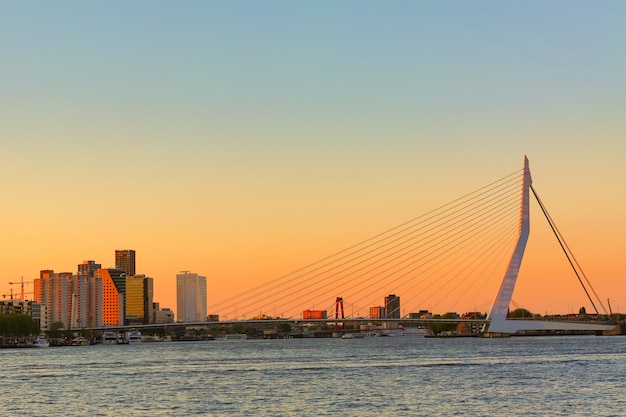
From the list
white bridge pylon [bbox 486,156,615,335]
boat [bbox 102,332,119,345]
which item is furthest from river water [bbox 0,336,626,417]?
boat [bbox 102,332,119,345]

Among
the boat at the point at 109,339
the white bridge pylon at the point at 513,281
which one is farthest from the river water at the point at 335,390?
the boat at the point at 109,339

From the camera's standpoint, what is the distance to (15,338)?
182 metres

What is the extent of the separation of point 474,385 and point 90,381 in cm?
2376

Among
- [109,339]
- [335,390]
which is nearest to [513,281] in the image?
[335,390]

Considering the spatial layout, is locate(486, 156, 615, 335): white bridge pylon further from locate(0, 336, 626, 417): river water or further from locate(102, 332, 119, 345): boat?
locate(102, 332, 119, 345): boat

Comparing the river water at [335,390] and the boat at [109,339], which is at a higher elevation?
the boat at [109,339]

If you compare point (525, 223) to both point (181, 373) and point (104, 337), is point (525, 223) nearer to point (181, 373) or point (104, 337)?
point (181, 373)

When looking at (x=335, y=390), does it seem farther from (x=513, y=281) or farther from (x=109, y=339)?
(x=109, y=339)

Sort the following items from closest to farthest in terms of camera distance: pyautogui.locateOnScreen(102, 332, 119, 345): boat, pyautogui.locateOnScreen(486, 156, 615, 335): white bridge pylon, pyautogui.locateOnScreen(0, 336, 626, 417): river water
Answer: pyautogui.locateOnScreen(0, 336, 626, 417): river water → pyautogui.locateOnScreen(486, 156, 615, 335): white bridge pylon → pyautogui.locateOnScreen(102, 332, 119, 345): boat

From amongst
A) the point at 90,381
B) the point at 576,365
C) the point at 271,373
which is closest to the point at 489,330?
the point at 576,365

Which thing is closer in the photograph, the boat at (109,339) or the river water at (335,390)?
the river water at (335,390)

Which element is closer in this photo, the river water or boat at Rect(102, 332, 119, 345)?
the river water

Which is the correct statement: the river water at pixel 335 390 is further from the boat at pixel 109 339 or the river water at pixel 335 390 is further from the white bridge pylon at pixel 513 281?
the boat at pixel 109 339

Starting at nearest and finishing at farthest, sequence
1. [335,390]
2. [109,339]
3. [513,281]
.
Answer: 1. [335,390]
2. [513,281]
3. [109,339]
